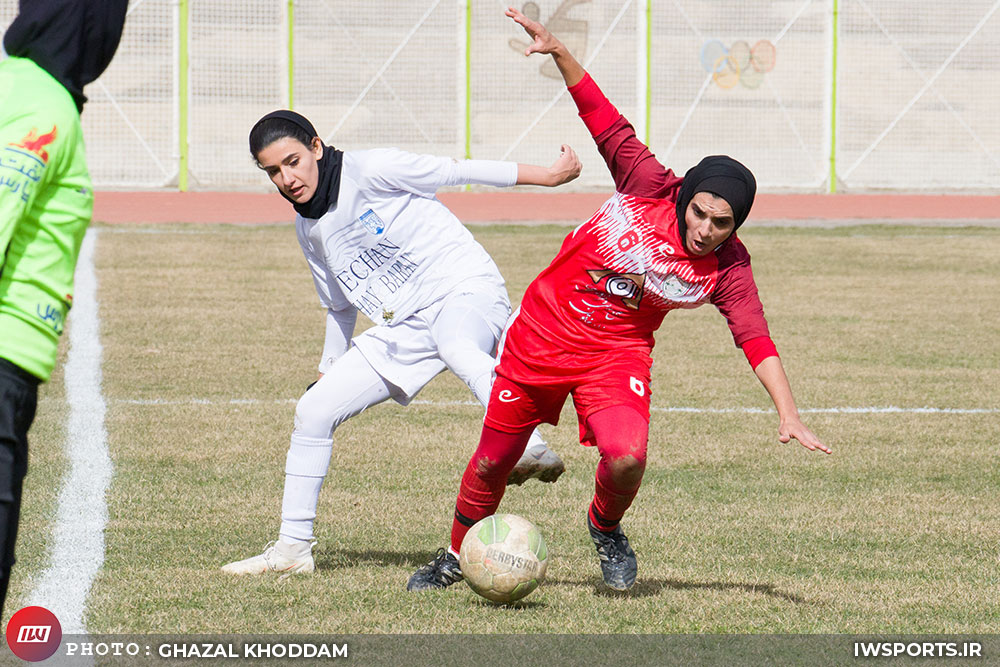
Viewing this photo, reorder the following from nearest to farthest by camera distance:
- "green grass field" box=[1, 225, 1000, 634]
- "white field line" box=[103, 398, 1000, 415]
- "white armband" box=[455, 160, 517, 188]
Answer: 1. "green grass field" box=[1, 225, 1000, 634]
2. "white armband" box=[455, 160, 517, 188]
3. "white field line" box=[103, 398, 1000, 415]

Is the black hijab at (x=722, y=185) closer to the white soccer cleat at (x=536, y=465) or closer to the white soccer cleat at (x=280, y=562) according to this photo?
the white soccer cleat at (x=536, y=465)

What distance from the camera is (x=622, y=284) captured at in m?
5.27

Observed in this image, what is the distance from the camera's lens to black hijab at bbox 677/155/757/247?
4.99 meters

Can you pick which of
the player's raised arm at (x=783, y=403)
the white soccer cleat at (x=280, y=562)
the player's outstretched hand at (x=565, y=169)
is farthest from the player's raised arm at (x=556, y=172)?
the white soccer cleat at (x=280, y=562)

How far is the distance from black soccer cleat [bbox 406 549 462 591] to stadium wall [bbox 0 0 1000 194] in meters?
22.2

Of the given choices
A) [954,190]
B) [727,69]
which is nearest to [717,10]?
[727,69]

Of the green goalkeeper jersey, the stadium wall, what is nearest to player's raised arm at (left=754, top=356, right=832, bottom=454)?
the green goalkeeper jersey

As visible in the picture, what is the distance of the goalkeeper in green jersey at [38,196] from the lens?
321 cm

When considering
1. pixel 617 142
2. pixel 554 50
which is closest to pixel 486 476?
pixel 617 142

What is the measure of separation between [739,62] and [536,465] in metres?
25.9

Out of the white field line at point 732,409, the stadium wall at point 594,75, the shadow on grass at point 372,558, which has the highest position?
the shadow on grass at point 372,558

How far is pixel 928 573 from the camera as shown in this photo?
19.0 ft

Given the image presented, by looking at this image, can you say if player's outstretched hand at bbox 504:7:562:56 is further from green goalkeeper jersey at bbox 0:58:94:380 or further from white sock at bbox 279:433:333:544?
green goalkeeper jersey at bbox 0:58:94:380

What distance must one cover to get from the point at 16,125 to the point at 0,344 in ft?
1.65
